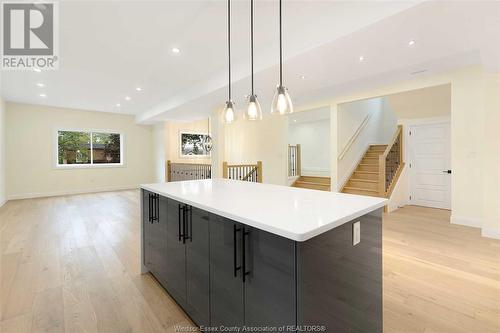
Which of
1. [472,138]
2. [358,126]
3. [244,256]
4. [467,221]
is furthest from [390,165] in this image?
[244,256]

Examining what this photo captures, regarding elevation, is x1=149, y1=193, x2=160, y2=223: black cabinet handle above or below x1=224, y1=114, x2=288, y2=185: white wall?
below

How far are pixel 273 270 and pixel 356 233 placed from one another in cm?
57

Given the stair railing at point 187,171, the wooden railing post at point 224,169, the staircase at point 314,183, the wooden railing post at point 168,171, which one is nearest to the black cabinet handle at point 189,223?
the wooden railing post at point 224,169

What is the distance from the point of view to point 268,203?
5.36 feet

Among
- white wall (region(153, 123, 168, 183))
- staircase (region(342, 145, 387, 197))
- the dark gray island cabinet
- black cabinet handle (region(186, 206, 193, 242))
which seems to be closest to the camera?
the dark gray island cabinet

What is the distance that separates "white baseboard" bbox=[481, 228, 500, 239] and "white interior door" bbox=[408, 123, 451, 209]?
6.36 ft

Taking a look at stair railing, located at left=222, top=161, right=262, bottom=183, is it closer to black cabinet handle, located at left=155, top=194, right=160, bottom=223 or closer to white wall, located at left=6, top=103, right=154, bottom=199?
black cabinet handle, located at left=155, top=194, right=160, bottom=223

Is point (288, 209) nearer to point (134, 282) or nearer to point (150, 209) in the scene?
point (150, 209)

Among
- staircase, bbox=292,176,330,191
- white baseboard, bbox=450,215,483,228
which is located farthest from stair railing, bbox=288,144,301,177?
white baseboard, bbox=450,215,483,228

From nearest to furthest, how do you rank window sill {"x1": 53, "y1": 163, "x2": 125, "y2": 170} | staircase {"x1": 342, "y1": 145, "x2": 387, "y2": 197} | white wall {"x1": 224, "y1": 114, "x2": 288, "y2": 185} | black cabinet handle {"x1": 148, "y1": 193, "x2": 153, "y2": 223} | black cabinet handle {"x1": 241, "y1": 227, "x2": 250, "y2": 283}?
1. black cabinet handle {"x1": 241, "y1": 227, "x2": 250, "y2": 283}
2. black cabinet handle {"x1": 148, "y1": 193, "x2": 153, "y2": 223}
3. staircase {"x1": 342, "y1": 145, "x2": 387, "y2": 197}
4. white wall {"x1": 224, "y1": 114, "x2": 288, "y2": 185}
5. window sill {"x1": 53, "y1": 163, "x2": 125, "y2": 170}

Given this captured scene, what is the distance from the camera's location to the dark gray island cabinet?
1.11 metres

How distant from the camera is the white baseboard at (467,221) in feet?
13.1

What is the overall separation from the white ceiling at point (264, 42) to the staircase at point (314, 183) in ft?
9.78

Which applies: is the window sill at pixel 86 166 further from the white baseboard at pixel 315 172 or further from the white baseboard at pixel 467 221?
the white baseboard at pixel 467 221
